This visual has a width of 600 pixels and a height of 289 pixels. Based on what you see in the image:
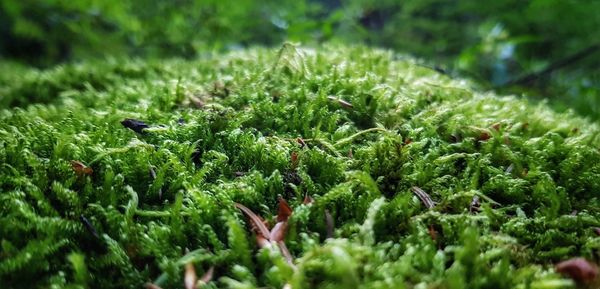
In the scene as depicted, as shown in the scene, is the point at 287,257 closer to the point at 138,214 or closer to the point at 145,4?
the point at 138,214

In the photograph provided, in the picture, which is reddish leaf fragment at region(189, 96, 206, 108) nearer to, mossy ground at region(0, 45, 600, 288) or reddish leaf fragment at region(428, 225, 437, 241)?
mossy ground at region(0, 45, 600, 288)

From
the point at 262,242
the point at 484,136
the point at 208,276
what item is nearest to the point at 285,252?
the point at 262,242

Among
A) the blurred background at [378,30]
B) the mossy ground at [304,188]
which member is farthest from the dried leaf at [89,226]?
the blurred background at [378,30]

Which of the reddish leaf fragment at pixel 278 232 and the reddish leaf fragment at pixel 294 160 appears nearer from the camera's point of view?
the reddish leaf fragment at pixel 278 232

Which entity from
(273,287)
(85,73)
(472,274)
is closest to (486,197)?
(472,274)

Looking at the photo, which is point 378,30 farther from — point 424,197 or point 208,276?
point 208,276

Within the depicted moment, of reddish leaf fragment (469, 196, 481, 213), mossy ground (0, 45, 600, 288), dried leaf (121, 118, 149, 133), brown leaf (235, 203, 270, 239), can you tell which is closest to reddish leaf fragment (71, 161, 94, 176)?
mossy ground (0, 45, 600, 288)

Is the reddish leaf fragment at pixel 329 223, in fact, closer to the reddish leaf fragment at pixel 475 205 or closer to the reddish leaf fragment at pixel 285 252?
the reddish leaf fragment at pixel 285 252
